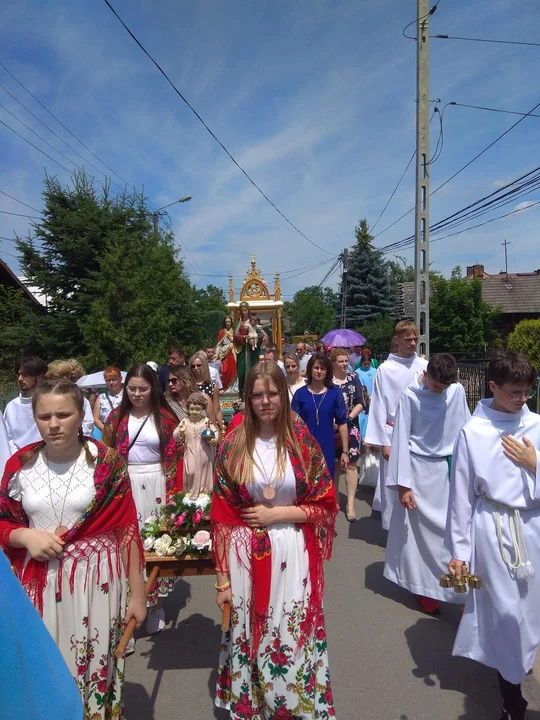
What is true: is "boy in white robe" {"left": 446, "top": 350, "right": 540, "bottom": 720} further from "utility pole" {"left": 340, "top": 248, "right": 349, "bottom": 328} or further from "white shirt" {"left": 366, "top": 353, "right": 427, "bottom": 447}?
"utility pole" {"left": 340, "top": 248, "right": 349, "bottom": 328}

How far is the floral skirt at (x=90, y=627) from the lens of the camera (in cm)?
219

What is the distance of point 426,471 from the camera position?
419 centimetres

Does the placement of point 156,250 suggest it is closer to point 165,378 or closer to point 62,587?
point 165,378

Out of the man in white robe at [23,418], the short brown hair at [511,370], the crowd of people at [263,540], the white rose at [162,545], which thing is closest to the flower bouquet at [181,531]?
the white rose at [162,545]

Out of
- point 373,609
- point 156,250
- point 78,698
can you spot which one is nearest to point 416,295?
point 373,609

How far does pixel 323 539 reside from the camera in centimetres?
263

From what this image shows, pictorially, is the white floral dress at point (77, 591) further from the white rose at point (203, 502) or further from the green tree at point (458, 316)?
the green tree at point (458, 316)

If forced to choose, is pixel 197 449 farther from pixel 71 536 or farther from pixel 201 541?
pixel 71 536

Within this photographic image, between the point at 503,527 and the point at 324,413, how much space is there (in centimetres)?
306

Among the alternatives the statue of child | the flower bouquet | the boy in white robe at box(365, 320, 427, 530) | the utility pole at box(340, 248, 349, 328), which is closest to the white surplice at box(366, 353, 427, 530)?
the boy in white robe at box(365, 320, 427, 530)

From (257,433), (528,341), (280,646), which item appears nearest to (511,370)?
(257,433)

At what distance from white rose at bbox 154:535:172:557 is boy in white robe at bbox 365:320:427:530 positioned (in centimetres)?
255

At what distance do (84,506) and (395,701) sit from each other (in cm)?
222

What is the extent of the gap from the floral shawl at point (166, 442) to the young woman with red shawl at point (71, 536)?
154cm
